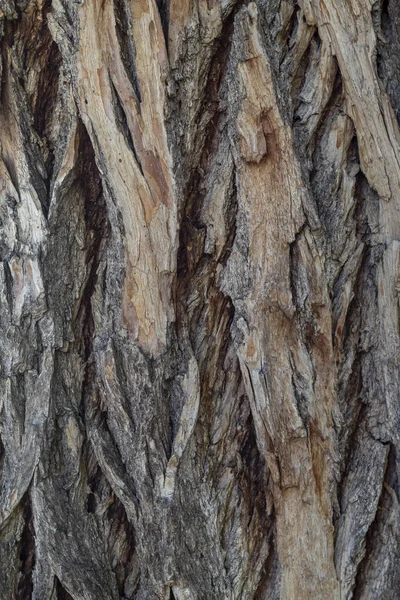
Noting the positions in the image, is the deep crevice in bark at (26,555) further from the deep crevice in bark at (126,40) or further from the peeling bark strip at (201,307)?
the deep crevice in bark at (126,40)

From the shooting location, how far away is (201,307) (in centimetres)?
160

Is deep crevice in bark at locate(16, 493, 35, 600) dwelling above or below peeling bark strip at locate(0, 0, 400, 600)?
below

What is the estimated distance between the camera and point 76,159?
5.30 feet

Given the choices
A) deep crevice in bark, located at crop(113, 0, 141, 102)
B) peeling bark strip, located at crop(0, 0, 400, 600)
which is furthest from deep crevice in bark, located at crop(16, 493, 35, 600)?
deep crevice in bark, located at crop(113, 0, 141, 102)

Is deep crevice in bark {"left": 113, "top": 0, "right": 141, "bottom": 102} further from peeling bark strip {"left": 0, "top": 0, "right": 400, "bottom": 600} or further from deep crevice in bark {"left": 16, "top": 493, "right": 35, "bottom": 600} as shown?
deep crevice in bark {"left": 16, "top": 493, "right": 35, "bottom": 600}

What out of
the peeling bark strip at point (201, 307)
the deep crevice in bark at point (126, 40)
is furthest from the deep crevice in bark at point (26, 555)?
the deep crevice in bark at point (126, 40)

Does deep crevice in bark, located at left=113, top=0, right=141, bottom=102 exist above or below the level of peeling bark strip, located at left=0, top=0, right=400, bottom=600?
above

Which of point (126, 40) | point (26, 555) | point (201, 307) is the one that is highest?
point (126, 40)

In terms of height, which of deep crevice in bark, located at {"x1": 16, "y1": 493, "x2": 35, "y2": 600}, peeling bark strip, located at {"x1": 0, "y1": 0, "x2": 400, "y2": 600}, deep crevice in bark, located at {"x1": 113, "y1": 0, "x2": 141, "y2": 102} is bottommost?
deep crevice in bark, located at {"x1": 16, "y1": 493, "x2": 35, "y2": 600}

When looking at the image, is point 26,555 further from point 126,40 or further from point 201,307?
point 126,40

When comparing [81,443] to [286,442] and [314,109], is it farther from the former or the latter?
[314,109]

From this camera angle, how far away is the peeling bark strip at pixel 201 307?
151 cm

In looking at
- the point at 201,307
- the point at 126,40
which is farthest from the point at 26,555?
the point at 126,40

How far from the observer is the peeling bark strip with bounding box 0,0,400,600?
1514 millimetres
